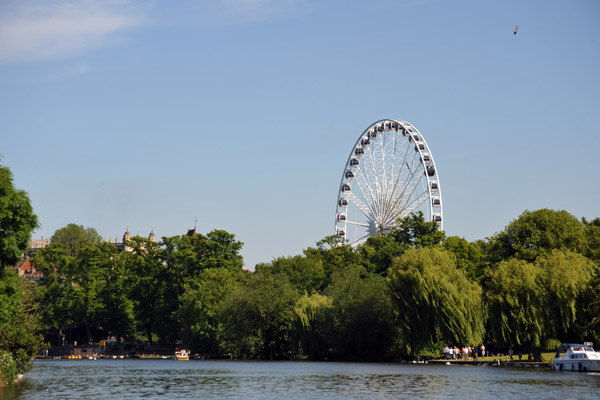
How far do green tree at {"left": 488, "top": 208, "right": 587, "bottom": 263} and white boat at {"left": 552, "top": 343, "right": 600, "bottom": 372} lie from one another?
2550cm

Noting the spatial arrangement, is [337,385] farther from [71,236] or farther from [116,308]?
[71,236]

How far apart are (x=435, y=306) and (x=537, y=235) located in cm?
2237

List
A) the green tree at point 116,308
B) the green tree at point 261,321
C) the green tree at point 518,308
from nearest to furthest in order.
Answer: the green tree at point 518,308 < the green tree at point 261,321 < the green tree at point 116,308

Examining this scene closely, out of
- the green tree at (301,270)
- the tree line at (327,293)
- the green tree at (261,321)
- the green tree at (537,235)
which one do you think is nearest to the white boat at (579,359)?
the tree line at (327,293)

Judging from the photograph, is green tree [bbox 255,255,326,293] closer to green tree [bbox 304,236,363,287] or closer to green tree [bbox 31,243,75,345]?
green tree [bbox 304,236,363,287]

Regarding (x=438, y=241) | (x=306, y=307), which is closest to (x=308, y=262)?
(x=438, y=241)

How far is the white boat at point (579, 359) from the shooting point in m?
49.3

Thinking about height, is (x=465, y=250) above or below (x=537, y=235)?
above

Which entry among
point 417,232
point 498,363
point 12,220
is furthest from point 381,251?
point 12,220

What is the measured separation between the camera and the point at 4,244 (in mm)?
34375

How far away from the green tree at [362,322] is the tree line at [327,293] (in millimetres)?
105

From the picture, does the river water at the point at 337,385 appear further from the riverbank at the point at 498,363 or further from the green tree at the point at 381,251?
the green tree at the point at 381,251

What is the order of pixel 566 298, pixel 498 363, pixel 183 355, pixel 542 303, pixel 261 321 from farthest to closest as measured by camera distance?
1. pixel 183 355
2. pixel 261 321
3. pixel 498 363
4. pixel 542 303
5. pixel 566 298

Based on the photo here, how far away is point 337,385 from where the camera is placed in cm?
4238
